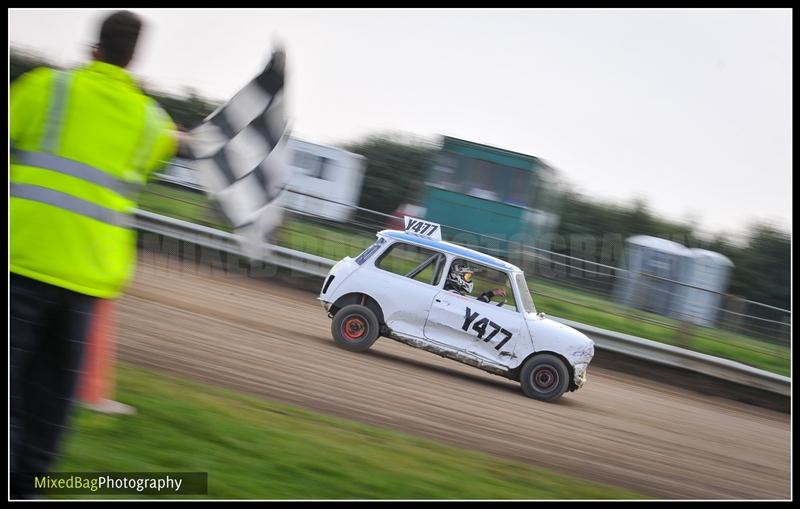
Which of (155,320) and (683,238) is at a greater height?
(683,238)

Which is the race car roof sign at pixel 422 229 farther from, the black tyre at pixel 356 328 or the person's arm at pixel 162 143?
the person's arm at pixel 162 143

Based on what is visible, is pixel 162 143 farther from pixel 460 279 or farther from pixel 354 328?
pixel 460 279

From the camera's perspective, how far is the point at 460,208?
20.2 meters

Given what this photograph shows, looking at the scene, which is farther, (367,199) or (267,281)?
(367,199)

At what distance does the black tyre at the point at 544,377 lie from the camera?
10055 mm

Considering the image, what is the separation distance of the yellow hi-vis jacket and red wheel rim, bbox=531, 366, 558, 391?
293 inches

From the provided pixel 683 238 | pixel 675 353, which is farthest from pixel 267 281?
pixel 683 238

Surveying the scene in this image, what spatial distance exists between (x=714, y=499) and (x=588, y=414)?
3216 mm

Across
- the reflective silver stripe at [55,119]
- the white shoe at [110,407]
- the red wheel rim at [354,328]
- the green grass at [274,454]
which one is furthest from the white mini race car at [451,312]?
the reflective silver stripe at [55,119]

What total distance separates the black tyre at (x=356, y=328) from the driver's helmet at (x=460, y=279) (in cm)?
98

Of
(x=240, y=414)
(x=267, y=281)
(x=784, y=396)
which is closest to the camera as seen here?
(x=240, y=414)

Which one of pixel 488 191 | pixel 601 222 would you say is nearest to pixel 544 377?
pixel 488 191

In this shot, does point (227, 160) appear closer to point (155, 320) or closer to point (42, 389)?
point (42, 389)

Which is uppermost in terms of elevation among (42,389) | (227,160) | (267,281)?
Result: (227,160)
